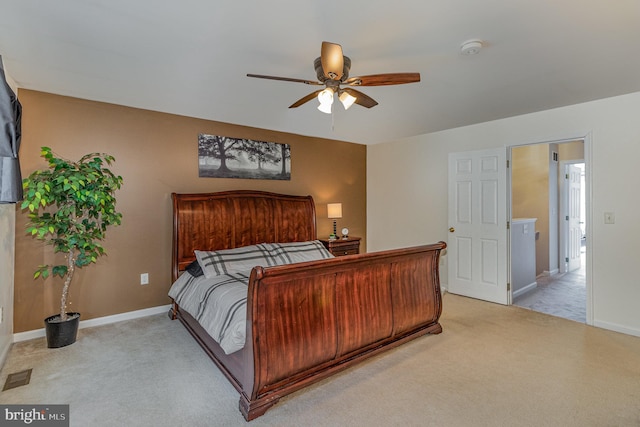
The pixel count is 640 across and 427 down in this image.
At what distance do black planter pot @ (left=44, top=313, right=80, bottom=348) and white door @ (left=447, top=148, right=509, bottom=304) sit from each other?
4443mm

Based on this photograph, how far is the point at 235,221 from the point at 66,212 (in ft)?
5.41

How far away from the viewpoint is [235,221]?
3873mm

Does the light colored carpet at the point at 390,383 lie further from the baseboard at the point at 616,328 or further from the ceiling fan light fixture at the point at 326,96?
the ceiling fan light fixture at the point at 326,96

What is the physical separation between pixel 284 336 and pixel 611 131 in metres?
3.72

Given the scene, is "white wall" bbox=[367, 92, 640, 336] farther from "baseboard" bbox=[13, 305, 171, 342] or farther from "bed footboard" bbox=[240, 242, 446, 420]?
"baseboard" bbox=[13, 305, 171, 342]

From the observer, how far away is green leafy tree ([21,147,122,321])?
2.57 m

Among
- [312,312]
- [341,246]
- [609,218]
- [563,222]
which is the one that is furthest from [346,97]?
[563,222]

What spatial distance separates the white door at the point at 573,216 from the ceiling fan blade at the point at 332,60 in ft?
18.2

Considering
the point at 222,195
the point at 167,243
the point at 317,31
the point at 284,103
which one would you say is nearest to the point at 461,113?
the point at 284,103

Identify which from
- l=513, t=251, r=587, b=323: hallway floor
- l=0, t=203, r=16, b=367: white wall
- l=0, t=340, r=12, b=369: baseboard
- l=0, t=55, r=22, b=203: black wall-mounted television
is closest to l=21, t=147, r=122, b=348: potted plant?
l=0, t=203, r=16, b=367: white wall

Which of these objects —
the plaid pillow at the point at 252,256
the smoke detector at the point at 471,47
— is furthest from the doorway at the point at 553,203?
the smoke detector at the point at 471,47

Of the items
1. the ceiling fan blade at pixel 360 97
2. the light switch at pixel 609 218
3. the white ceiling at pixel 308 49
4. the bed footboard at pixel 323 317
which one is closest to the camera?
the white ceiling at pixel 308 49

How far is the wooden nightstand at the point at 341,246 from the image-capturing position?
4.60 meters

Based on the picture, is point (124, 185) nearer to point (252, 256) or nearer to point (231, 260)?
point (231, 260)
